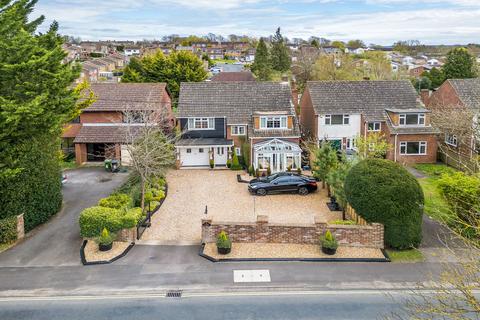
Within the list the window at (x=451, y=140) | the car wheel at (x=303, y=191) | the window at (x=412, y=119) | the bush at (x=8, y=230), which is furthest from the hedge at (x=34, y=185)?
the window at (x=451, y=140)

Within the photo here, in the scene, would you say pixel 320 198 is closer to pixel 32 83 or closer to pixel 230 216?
pixel 230 216

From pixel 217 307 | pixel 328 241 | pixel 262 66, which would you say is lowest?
pixel 217 307

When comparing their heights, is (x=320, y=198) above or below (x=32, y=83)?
below

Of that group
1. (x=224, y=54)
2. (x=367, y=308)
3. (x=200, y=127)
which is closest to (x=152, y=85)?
(x=200, y=127)

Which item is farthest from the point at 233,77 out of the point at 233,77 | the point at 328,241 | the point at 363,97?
the point at 328,241

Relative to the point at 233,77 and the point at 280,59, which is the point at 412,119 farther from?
the point at 280,59

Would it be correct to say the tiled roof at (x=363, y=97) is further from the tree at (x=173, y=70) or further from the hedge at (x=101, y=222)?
the tree at (x=173, y=70)

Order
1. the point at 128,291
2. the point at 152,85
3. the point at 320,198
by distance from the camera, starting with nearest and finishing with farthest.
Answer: the point at 128,291
the point at 320,198
the point at 152,85
